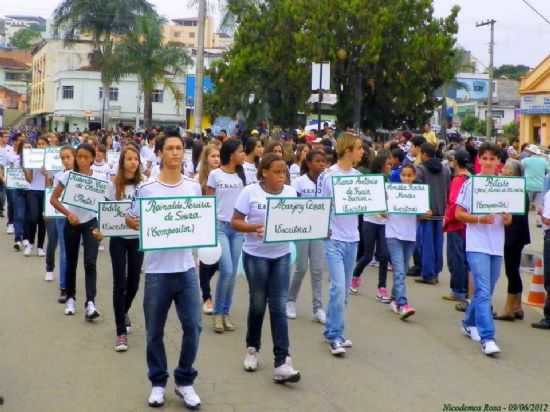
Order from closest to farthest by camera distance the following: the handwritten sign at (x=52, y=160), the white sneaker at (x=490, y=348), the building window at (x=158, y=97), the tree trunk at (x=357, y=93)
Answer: the white sneaker at (x=490, y=348)
the handwritten sign at (x=52, y=160)
the tree trunk at (x=357, y=93)
the building window at (x=158, y=97)

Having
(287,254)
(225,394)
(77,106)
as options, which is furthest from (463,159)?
(77,106)

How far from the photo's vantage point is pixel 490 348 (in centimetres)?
776

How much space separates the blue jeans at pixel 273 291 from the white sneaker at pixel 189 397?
852 millimetres

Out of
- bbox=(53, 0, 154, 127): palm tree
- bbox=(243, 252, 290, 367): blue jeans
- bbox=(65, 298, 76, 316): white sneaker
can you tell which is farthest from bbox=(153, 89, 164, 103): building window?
bbox=(243, 252, 290, 367): blue jeans

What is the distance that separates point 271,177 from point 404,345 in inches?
97.5

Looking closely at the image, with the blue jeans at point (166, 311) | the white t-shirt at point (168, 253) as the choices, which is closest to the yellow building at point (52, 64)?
the white t-shirt at point (168, 253)

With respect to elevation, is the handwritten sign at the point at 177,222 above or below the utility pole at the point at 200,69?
below

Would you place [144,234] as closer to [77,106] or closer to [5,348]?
[5,348]

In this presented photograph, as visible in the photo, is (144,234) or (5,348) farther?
(5,348)

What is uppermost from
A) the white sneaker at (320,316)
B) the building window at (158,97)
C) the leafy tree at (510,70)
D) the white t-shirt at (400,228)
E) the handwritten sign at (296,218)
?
the leafy tree at (510,70)

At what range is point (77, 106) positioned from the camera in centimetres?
7744

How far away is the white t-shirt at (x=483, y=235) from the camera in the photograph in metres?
7.80

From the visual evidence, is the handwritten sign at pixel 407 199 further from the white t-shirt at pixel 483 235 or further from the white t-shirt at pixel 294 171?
the white t-shirt at pixel 294 171

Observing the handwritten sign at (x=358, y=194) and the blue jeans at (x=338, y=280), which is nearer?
the blue jeans at (x=338, y=280)
